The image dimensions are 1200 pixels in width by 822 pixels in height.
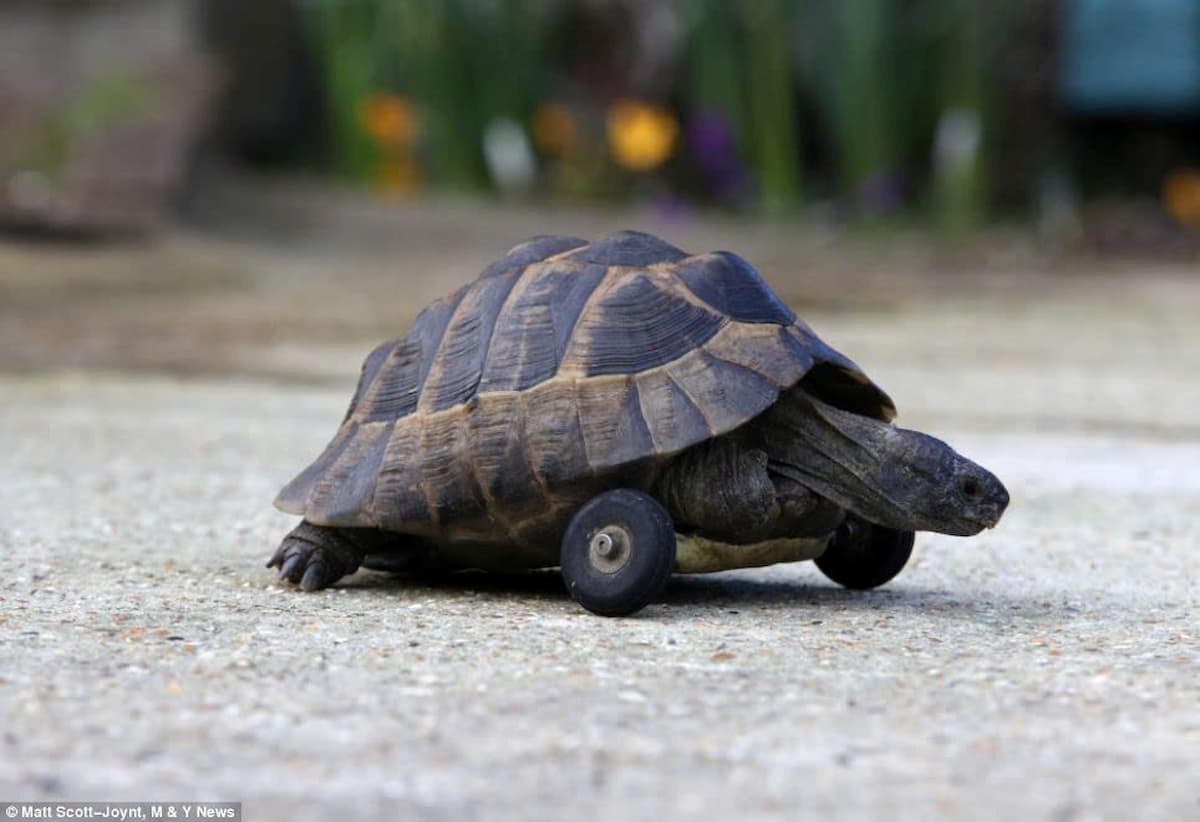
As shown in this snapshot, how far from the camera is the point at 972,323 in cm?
989

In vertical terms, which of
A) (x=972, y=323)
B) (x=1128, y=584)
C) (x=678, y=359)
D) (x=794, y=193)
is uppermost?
(x=794, y=193)

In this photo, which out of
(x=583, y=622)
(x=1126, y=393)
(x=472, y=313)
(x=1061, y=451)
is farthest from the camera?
(x=1126, y=393)

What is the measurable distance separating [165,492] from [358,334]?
4.14 m

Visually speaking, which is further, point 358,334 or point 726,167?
point 726,167

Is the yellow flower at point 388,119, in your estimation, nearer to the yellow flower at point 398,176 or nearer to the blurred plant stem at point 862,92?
the yellow flower at point 398,176

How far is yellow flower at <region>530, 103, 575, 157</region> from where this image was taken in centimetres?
1617

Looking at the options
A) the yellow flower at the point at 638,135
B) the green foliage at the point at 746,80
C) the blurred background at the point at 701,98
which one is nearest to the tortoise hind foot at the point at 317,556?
the blurred background at the point at 701,98

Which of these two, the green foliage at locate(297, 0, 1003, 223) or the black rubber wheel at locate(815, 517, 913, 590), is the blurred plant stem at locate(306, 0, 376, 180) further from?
the black rubber wheel at locate(815, 517, 913, 590)

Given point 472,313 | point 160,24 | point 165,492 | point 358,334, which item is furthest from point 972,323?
point 160,24

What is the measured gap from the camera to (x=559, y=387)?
11.9 feet

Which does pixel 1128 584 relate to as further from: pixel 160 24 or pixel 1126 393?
pixel 160 24

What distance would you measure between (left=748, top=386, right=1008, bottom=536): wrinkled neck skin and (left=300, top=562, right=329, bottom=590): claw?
3.11 feet

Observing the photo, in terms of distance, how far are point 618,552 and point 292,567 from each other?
0.76 m

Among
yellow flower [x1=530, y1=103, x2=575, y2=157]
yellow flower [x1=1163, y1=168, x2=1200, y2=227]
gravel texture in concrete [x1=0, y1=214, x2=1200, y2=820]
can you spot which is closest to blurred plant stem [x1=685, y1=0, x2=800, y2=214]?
yellow flower [x1=530, y1=103, x2=575, y2=157]
